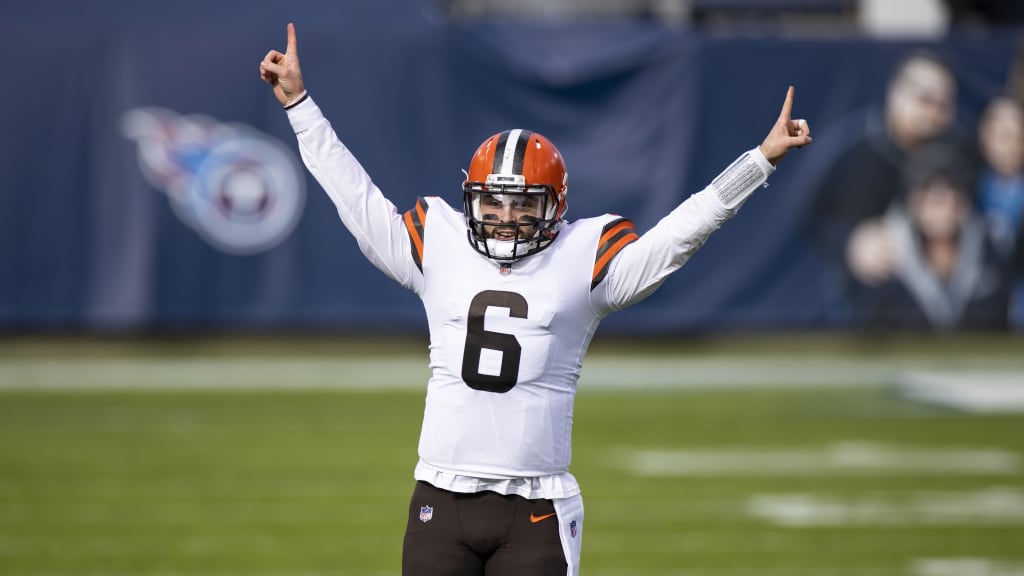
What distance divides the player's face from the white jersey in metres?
0.07

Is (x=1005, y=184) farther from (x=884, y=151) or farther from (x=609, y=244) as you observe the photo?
(x=609, y=244)

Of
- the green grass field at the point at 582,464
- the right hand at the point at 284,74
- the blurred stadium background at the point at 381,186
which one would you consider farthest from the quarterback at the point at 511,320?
the blurred stadium background at the point at 381,186

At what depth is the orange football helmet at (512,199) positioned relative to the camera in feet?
10.7

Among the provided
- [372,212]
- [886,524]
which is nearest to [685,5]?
[886,524]

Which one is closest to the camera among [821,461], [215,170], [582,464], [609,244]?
[609,244]

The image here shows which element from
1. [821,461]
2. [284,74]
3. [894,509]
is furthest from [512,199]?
[821,461]

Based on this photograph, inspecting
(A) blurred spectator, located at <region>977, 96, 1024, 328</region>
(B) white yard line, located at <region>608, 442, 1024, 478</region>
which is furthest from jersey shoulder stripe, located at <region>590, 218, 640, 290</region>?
(A) blurred spectator, located at <region>977, 96, 1024, 328</region>

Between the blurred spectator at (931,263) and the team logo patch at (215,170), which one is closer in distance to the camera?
the team logo patch at (215,170)

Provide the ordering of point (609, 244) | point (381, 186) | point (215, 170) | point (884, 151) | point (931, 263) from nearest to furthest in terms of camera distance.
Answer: point (609, 244) < point (215, 170) < point (381, 186) < point (931, 263) < point (884, 151)

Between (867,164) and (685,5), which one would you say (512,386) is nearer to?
(867,164)

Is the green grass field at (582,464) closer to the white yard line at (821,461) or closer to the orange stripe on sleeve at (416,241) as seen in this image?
the white yard line at (821,461)

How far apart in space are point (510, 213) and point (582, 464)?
4.85 metres

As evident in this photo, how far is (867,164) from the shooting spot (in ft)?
40.7

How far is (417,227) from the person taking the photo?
3363mm
